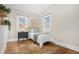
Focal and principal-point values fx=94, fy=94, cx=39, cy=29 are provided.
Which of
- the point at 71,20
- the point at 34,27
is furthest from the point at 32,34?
the point at 71,20

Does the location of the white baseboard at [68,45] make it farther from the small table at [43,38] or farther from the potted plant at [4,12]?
the potted plant at [4,12]

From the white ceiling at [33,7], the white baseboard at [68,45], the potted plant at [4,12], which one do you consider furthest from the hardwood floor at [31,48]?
the white ceiling at [33,7]

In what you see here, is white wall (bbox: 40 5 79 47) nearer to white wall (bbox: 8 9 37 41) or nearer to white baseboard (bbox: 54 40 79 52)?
white baseboard (bbox: 54 40 79 52)

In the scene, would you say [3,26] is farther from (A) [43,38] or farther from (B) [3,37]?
(A) [43,38]

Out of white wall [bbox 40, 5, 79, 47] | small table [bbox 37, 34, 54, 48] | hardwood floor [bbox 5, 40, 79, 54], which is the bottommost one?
hardwood floor [bbox 5, 40, 79, 54]

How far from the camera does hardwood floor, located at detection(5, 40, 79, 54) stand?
5.01 feet

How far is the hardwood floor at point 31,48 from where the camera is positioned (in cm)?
153

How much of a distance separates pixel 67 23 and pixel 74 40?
30 centimetres

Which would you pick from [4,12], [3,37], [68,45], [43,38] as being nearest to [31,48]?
[43,38]

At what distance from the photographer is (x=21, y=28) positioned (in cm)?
156

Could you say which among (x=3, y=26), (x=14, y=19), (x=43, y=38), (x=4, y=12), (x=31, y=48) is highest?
(x=4, y=12)

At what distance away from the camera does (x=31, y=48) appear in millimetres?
1562

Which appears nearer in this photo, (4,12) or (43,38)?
(4,12)

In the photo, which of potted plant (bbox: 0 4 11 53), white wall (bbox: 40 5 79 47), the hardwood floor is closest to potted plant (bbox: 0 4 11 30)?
potted plant (bbox: 0 4 11 53)
